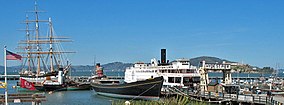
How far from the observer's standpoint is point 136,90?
161 ft

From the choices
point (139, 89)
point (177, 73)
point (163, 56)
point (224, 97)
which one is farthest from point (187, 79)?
point (224, 97)

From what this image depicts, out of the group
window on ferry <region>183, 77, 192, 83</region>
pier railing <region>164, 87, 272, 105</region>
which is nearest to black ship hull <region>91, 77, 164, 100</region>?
pier railing <region>164, 87, 272, 105</region>

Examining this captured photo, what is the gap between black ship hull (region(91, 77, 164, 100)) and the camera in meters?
46.9

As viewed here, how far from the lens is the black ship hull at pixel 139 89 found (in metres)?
46.9

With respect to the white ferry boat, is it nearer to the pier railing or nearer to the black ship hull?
the pier railing

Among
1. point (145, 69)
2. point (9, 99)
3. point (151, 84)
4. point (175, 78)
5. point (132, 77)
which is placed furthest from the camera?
point (132, 77)

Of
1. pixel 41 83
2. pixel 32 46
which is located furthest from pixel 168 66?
pixel 32 46

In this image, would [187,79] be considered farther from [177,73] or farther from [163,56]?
[163,56]

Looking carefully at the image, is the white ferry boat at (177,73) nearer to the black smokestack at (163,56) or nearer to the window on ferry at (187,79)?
the window on ferry at (187,79)

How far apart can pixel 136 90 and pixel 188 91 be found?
6.29m

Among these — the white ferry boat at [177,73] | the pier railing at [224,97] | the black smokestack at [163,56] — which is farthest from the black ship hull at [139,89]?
the black smokestack at [163,56]

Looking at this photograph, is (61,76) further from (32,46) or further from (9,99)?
(9,99)

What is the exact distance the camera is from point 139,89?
160ft

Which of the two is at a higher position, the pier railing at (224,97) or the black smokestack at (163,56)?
the black smokestack at (163,56)
